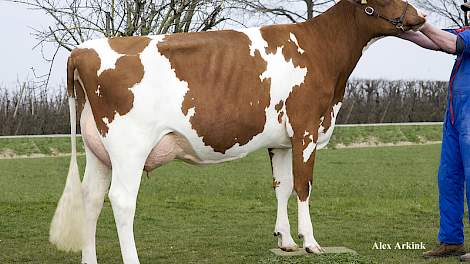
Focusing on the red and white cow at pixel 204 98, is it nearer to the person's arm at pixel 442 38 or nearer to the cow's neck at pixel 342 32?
the cow's neck at pixel 342 32

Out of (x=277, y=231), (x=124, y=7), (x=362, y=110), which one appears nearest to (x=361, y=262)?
(x=277, y=231)

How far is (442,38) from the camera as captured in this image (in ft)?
24.8

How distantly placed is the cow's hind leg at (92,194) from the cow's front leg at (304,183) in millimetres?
1626

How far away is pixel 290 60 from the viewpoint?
6965 millimetres

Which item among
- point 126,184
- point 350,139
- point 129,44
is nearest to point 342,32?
point 129,44

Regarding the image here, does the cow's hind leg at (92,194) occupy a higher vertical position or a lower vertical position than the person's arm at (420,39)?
lower

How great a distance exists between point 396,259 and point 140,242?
118 inches

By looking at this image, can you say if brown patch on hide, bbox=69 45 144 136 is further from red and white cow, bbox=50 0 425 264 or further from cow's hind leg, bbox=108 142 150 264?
cow's hind leg, bbox=108 142 150 264

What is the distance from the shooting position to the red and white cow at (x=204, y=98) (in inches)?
254

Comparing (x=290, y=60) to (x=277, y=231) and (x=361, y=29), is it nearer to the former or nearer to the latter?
(x=361, y=29)

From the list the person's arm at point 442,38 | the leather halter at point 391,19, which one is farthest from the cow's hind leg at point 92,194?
the person's arm at point 442,38

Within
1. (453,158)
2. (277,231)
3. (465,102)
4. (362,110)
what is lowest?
(362,110)

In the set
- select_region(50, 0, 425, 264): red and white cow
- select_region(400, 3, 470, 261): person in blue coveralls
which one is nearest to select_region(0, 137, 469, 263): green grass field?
select_region(400, 3, 470, 261): person in blue coveralls

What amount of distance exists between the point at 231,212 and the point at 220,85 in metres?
6.12
